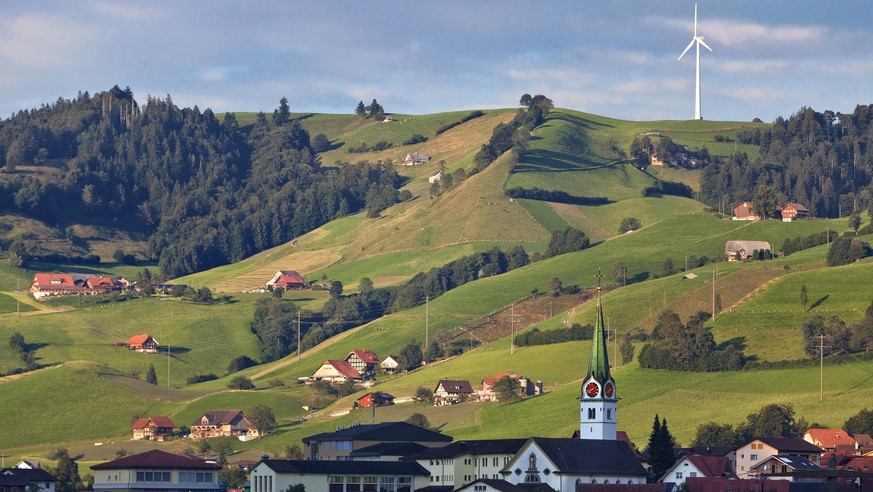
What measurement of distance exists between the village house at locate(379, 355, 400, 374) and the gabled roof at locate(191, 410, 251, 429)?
30.9 metres

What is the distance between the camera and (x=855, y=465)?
117250 millimetres

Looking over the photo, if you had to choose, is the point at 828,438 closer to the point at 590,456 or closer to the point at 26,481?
the point at 590,456

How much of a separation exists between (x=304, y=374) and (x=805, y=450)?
89113mm

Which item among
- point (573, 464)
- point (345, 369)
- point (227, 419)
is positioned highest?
point (345, 369)

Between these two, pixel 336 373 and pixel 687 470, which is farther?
pixel 336 373

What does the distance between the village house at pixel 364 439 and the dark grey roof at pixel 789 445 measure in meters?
24.2

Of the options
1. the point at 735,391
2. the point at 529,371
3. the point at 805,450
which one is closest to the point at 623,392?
the point at 735,391

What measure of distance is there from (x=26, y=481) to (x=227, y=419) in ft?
172

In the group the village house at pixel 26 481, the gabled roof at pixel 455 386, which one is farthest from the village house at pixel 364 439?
the gabled roof at pixel 455 386

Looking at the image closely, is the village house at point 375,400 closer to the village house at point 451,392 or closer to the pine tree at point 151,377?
the village house at point 451,392

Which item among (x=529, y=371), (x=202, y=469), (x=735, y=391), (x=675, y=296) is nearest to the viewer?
(x=202, y=469)

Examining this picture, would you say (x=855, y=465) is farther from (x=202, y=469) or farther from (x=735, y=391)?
(x=202, y=469)

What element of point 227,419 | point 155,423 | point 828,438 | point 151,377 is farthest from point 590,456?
point 151,377

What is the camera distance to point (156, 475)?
114312mm
